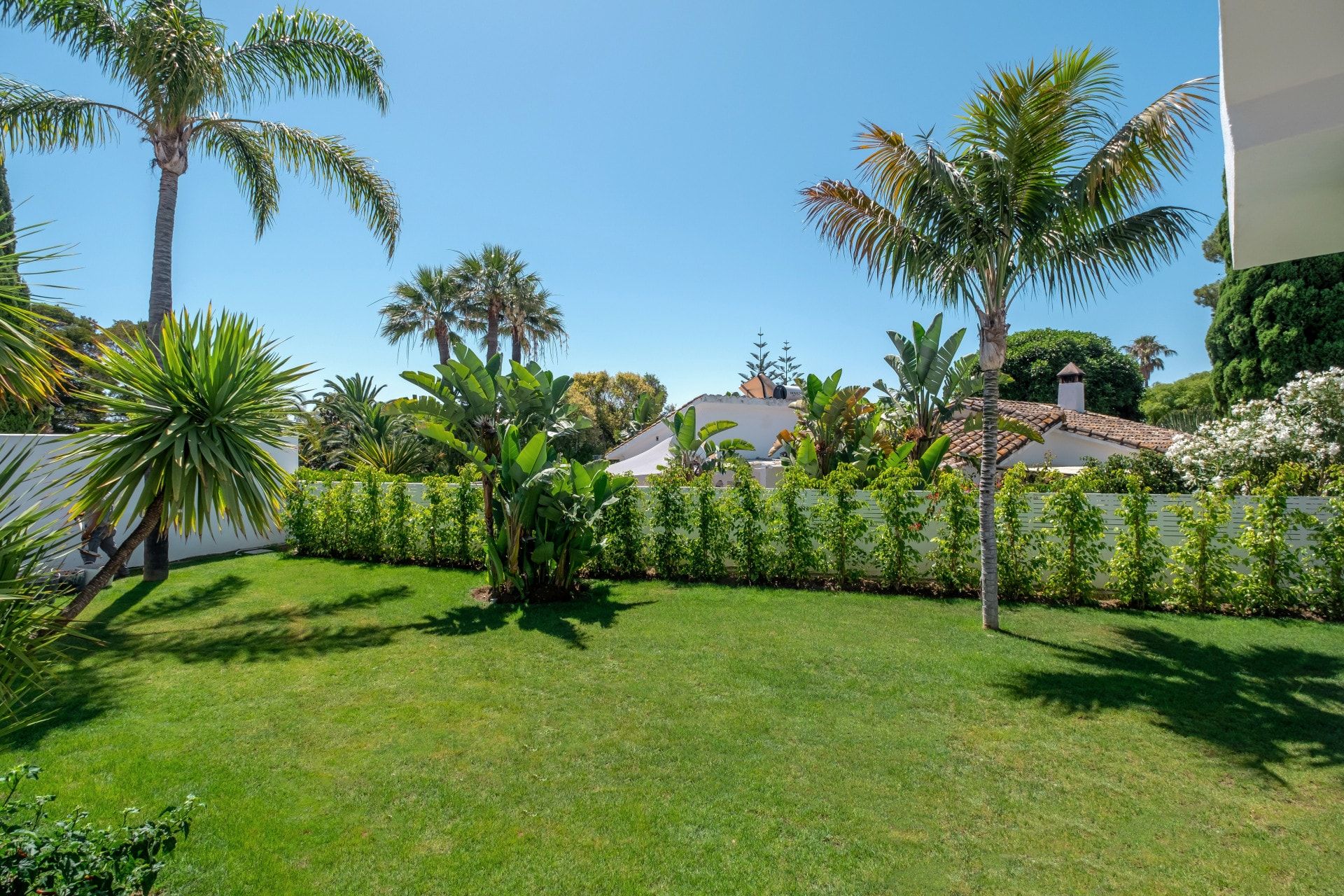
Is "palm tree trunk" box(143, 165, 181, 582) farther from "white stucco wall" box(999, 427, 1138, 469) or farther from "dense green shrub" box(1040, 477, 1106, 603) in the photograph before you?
"white stucco wall" box(999, 427, 1138, 469)

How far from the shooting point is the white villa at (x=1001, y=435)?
16.4 m

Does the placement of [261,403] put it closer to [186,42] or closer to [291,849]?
[291,849]

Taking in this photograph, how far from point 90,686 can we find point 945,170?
993 centimetres

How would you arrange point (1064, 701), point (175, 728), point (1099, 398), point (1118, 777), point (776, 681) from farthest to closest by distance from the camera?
point (1099, 398), point (776, 681), point (1064, 701), point (175, 728), point (1118, 777)

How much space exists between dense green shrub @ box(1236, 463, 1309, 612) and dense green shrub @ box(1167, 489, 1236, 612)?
0.17m

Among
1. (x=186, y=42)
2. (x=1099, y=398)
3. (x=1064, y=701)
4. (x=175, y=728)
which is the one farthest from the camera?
(x=1099, y=398)

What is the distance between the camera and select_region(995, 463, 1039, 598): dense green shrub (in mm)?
8562

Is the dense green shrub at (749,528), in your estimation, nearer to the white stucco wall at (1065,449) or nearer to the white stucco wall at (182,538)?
the white stucco wall at (182,538)

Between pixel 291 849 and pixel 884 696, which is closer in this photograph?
pixel 291 849

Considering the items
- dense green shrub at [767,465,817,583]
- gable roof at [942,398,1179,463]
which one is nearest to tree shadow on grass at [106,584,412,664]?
dense green shrub at [767,465,817,583]

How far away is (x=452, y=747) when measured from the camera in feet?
15.1

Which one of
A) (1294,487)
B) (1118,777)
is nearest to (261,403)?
(1118,777)

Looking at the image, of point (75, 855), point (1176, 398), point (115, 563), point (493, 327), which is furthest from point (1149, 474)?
point (1176, 398)

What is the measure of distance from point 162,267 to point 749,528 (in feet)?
33.1
